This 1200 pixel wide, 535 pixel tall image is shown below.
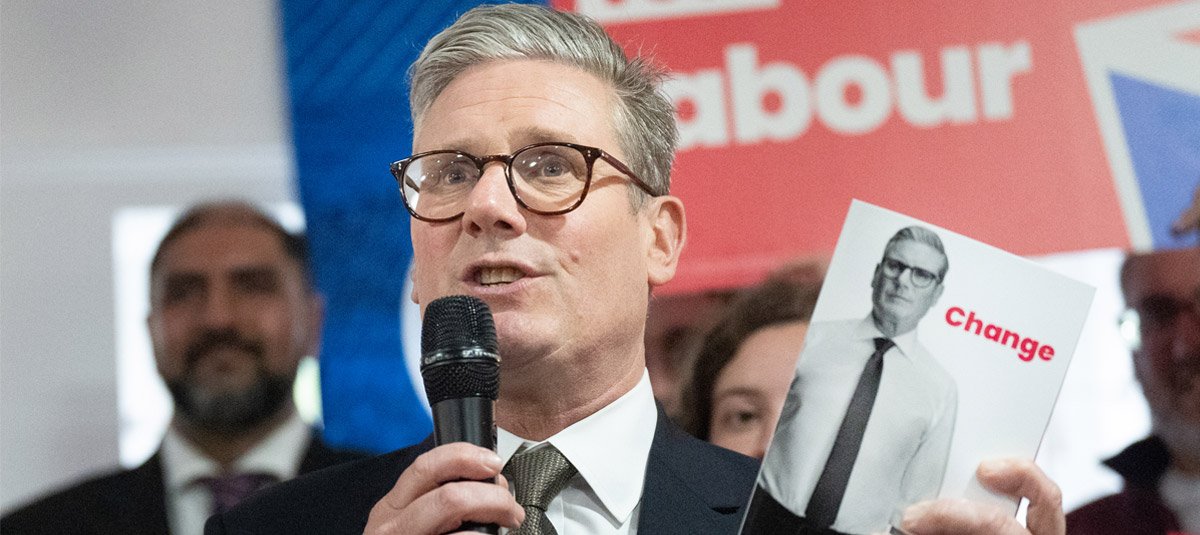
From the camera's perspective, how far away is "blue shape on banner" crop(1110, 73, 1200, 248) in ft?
11.2

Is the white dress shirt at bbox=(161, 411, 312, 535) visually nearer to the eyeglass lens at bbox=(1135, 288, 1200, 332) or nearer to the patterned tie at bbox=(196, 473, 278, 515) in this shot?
the patterned tie at bbox=(196, 473, 278, 515)

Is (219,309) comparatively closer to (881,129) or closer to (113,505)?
(113,505)

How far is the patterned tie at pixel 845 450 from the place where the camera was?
4.73 ft

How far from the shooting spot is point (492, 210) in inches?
66.8

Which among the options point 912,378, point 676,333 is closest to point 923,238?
point 912,378

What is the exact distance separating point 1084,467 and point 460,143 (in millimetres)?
2225

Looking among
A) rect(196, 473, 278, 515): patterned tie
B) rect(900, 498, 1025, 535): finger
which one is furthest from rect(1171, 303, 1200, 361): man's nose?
rect(196, 473, 278, 515): patterned tie

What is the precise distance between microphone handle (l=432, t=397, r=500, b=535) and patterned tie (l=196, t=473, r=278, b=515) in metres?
2.13

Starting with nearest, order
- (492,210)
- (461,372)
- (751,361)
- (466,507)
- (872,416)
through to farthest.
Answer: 1. (466,507)
2. (461,372)
3. (872,416)
4. (492,210)
5. (751,361)

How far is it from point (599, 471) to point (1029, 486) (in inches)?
24.2

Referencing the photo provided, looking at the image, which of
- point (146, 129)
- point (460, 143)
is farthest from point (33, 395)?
point (460, 143)

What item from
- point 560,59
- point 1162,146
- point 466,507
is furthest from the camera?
point 1162,146

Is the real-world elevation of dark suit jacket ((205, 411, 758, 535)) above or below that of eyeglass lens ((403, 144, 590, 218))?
below

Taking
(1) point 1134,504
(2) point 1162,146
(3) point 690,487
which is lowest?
(1) point 1134,504
